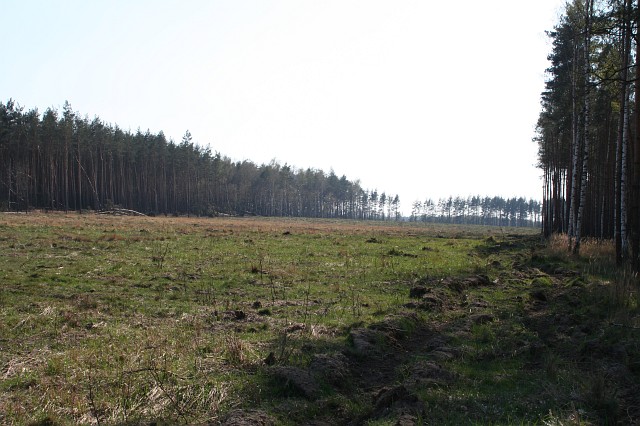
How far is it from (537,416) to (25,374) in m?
7.10

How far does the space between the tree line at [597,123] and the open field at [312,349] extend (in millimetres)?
4727

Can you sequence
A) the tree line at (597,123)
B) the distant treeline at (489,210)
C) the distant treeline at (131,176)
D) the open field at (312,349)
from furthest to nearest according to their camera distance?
the distant treeline at (489,210) < the distant treeline at (131,176) < the tree line at (597,123) < the open field at (312,349)

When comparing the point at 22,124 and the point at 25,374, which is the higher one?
the point at 22,124

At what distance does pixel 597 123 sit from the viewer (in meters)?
28.5

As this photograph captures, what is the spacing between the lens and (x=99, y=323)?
9.53 meters

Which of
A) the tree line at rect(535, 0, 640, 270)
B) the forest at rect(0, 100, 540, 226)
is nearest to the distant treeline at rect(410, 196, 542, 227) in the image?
the forest at rect(0, 100, 540, 226)

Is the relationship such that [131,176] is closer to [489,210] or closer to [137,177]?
[137,177]

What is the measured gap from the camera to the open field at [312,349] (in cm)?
555

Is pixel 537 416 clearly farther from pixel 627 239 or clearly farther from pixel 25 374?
pixel 627 239

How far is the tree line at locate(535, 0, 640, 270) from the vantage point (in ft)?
43.6

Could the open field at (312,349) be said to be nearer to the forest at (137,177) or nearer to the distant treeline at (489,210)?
the forest at (137,177)

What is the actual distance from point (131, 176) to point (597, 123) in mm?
82517

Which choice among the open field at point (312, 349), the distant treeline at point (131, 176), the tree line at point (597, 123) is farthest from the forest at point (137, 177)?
the tree line at point (597, 123)

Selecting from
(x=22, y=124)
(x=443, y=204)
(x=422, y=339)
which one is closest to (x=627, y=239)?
(x=422, y=339)
